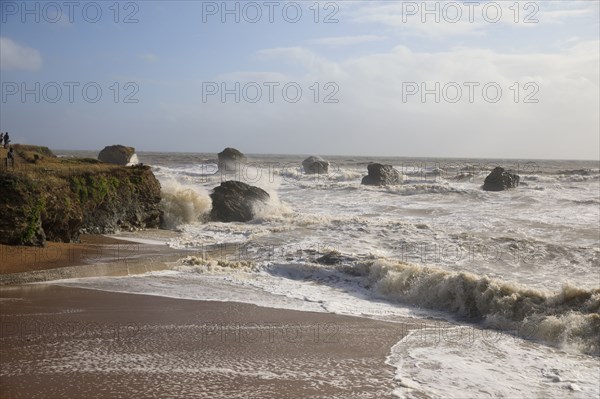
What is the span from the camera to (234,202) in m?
21.8

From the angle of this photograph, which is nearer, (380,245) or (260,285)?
(260,285)

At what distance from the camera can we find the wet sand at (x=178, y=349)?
5.57 metres

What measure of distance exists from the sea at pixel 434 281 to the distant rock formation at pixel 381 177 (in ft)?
54.9

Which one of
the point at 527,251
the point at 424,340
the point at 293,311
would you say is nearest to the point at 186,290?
the point at 293,311

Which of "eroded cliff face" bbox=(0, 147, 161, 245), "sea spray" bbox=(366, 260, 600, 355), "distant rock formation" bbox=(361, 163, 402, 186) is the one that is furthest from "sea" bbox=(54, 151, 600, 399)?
"distant rock formation" bbox=(361, 163, 402, 186)

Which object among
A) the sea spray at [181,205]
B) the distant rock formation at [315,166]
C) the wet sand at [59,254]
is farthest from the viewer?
the distant rock formation at [315,166]

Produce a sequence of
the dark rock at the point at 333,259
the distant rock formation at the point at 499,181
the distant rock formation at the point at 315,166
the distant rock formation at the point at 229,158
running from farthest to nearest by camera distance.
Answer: the distant rock formation at the point at 315,166
the distant rock formation at the point at 229,158
the distant rock formation at the point at 499,181
the dark rock at the point at 333,259

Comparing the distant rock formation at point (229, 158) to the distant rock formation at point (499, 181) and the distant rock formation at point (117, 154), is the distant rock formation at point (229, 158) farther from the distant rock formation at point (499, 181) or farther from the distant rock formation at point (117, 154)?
the distant rock formation at point (499, 181)

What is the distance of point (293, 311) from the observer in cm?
898

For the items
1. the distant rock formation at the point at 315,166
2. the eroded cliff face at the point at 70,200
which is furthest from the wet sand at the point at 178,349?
the distant rock formation at the point at 315,166

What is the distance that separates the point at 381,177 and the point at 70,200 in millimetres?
29941

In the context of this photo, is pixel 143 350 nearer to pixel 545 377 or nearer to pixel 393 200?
pixel 545 377

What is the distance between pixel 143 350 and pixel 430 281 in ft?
18.6

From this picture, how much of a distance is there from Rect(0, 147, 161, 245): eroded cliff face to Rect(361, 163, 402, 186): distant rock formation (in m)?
24.8
